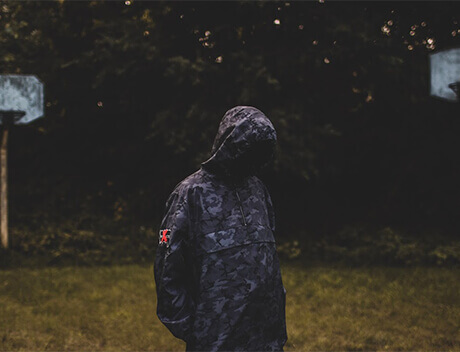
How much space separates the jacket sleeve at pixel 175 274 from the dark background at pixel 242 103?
6201 millimetres

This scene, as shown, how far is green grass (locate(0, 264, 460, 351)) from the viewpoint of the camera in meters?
4.86

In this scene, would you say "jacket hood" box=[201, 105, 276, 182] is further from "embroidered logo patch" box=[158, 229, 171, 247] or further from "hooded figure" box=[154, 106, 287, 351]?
"embroidered logo patch" box=[158, 229, 171, 247]

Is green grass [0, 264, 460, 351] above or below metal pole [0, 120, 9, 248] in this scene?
below

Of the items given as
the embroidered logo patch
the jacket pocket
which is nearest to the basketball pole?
the embroidered logo patch

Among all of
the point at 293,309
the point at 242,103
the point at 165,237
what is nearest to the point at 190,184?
the point at 165,237

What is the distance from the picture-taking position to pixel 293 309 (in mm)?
5863

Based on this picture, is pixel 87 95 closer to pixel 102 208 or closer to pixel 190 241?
pixel 102 208

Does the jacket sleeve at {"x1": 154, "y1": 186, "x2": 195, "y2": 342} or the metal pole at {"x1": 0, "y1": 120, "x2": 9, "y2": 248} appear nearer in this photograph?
the jacket sleeve at {"x1": 154, "y1": 186, "x2": 195, "y2": 342}

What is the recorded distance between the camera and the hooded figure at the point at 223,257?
205 cm

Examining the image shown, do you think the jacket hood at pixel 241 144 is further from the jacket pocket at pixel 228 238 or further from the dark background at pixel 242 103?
the dark background at pixel 242 103

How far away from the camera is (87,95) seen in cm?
1123

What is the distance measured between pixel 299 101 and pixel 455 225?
4.30m

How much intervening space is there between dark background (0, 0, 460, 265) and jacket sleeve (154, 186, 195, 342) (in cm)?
620

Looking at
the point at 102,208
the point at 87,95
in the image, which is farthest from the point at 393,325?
the point at 87,95
